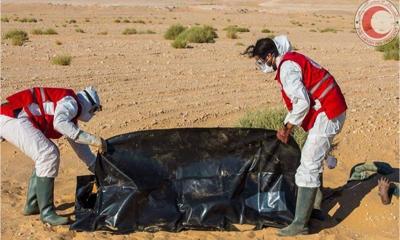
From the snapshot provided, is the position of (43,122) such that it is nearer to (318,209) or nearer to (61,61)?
(318,209)

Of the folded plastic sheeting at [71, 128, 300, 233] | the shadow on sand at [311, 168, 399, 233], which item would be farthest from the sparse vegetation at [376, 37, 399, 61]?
the folded plastic sheeting at [71, 128, 300, 233]

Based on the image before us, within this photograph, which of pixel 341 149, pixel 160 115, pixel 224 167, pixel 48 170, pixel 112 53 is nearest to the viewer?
pixel 48 170

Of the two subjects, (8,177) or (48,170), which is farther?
(8,177)

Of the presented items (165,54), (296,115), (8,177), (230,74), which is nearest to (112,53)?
(165,54)

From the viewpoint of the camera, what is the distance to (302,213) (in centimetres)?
591

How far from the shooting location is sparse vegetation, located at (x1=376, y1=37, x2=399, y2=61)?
1977 cm

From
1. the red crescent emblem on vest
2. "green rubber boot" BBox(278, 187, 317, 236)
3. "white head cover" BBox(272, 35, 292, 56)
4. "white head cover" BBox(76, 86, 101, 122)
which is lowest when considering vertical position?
the red crescent emblem on vest

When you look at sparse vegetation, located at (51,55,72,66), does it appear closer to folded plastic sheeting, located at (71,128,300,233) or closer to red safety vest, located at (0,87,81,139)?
folded plastic sheeting, located at (71,128,300,233)

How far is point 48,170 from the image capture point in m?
5.99

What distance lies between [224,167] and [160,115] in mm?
4287

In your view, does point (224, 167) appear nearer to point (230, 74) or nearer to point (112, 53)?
point (230, 74)

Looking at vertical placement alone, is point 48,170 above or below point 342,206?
above

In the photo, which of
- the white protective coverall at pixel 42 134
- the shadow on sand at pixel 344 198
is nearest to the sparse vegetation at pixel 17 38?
the white protective coverall at pixel 42 134

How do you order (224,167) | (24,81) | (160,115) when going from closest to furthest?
1. (224,167)
2. (160,115)
3. (24,81)
